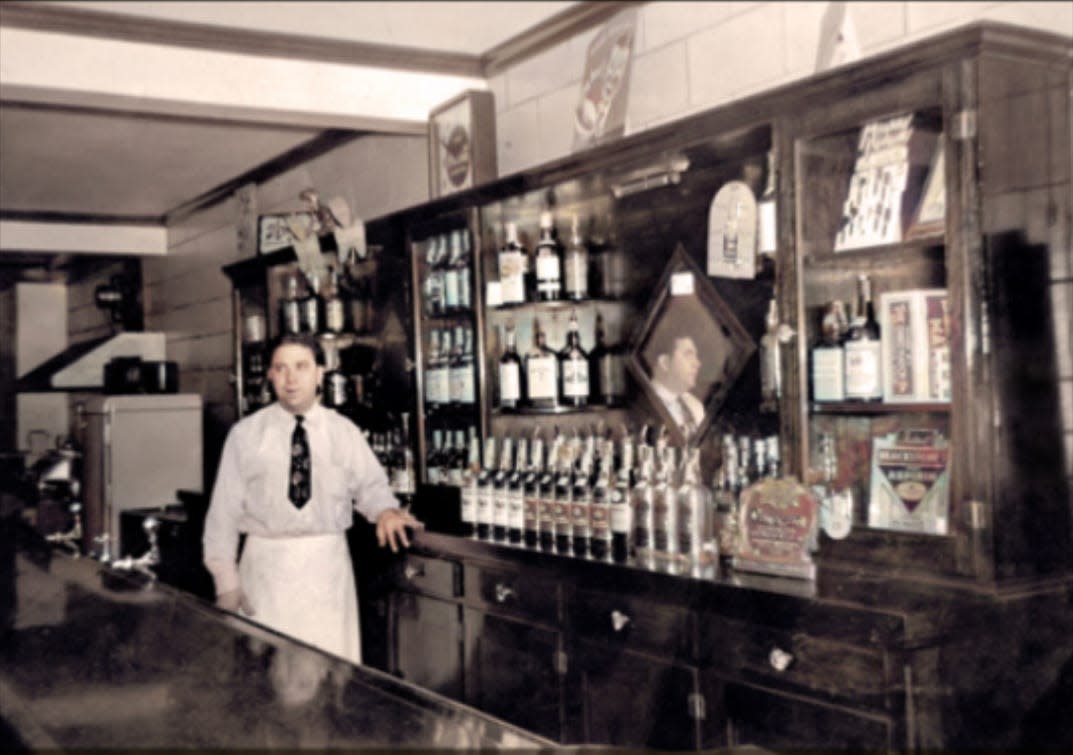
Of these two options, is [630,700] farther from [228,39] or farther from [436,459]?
[228,39]

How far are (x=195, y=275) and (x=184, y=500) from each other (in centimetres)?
208

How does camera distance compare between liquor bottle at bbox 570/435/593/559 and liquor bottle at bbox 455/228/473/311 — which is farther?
liquor bottle at bbox 455/228/473/311

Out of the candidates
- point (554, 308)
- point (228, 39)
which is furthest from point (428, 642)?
point (228, 39)

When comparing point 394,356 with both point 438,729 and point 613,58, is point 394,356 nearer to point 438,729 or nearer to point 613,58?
point 613,58

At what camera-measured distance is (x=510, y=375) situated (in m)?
4.30

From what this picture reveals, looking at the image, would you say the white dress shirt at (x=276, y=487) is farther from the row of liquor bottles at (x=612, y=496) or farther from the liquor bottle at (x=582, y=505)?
the liquor bottle at (x=582, y=505)

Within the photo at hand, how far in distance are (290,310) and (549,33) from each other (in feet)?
7.04

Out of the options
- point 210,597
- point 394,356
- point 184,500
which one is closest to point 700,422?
point 394,356

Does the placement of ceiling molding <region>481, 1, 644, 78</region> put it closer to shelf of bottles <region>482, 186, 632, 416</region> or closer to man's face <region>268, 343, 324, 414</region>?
shelf of bottles <region>482, 186, 632, 416</region>

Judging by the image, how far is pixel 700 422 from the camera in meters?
3.66

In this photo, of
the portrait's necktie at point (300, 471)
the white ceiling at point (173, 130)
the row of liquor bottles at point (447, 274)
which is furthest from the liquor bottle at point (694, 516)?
the white ceiling at point (173, 130)

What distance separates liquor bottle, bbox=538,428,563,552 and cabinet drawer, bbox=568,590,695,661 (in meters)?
0.36

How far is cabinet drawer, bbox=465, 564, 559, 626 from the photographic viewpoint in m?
3.40

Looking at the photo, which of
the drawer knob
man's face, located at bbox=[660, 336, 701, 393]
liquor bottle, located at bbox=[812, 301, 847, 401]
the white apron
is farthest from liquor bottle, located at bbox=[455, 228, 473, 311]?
the drawer knob
